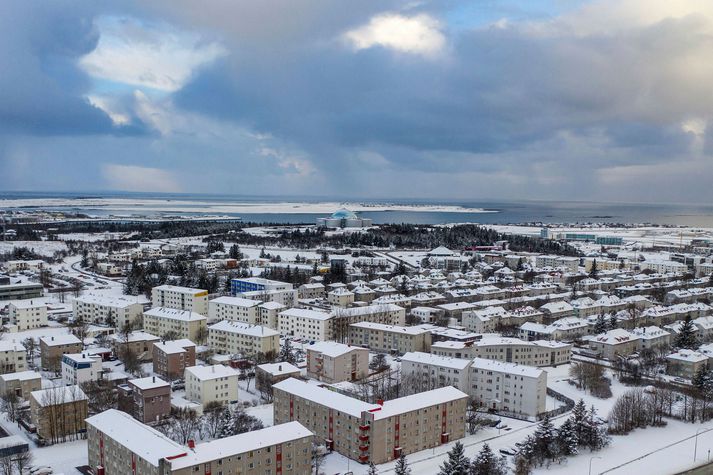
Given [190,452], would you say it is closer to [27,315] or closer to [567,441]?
[567,441]

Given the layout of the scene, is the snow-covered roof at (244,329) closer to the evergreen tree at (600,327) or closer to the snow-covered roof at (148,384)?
the snow-covered roof at (148,384)

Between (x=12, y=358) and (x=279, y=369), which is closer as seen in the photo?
(x=279, y=369)

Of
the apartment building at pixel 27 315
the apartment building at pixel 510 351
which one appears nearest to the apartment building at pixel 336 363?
the apartment building at pixel 510 351

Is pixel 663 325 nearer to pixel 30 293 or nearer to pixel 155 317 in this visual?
pixel 155 317

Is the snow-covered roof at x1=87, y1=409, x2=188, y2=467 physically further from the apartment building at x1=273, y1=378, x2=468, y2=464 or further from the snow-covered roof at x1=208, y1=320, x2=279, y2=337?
the snow-covered roof at x1=208, y1=320, x2=279, y2=337

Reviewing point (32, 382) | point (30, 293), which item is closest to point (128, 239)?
point (30, 293)

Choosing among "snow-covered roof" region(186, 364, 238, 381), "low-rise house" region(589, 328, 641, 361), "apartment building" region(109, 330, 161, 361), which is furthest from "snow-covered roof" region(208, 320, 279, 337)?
"low-rise house" region(589, 328, 641, 361)

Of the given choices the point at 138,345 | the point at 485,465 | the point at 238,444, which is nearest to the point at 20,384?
the point at 138,345
